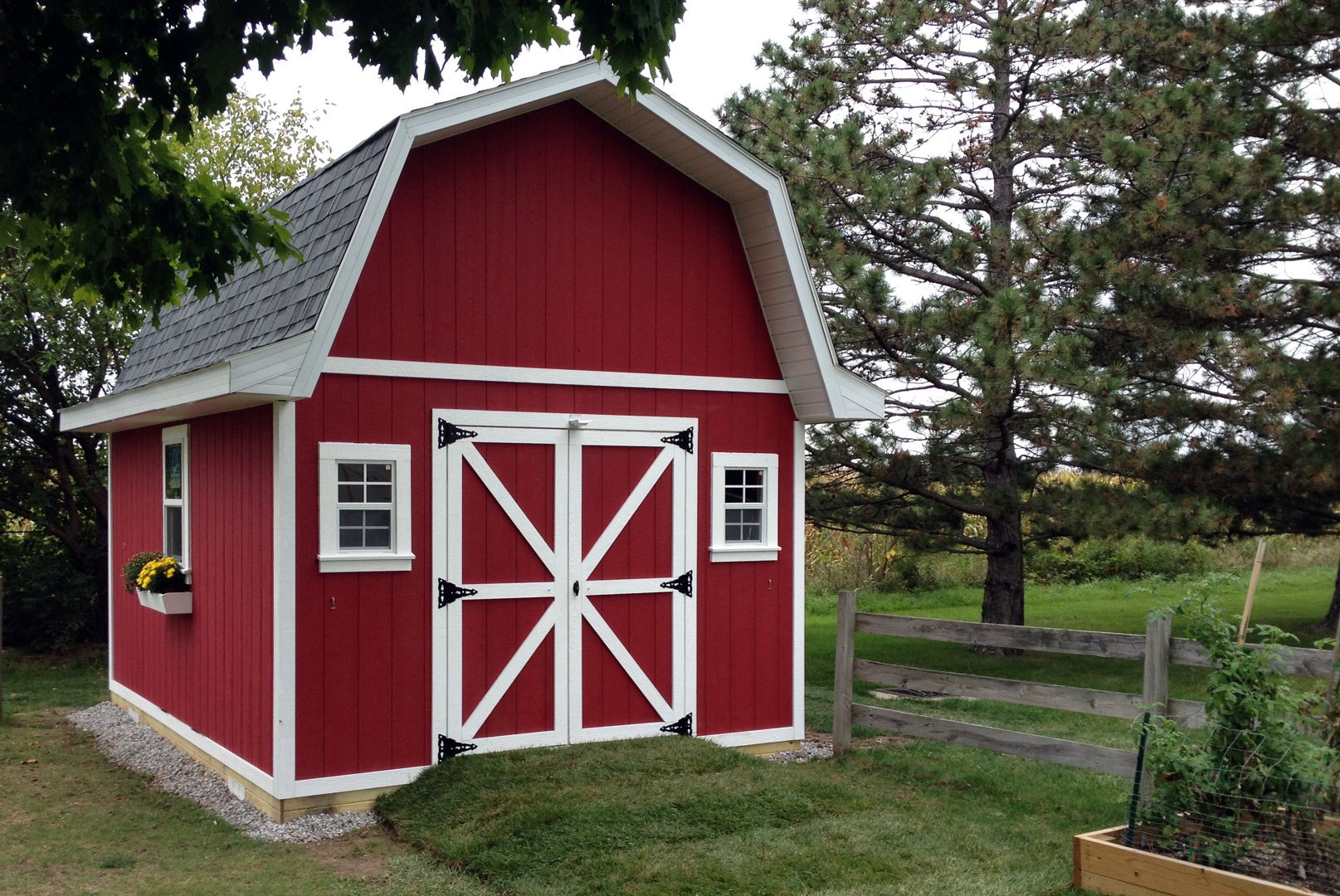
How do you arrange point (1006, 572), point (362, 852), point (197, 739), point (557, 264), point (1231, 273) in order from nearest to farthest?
1. point (362, 852)
2. point (557, 264)
3. point (197, 739)
4. point (1231, 273)
5. point (1006, 572)

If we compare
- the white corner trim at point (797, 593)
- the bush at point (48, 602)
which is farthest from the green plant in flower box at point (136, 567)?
the bush at point (48, 602)

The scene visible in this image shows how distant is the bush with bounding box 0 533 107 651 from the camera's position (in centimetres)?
1541

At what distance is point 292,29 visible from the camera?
16.2 feet

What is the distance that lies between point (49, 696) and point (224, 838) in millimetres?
6751

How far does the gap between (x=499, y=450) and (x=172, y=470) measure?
3449mm

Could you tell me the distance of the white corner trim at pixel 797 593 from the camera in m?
9.44

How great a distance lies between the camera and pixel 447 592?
26.4 feet

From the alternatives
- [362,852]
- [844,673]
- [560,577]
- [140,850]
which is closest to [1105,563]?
[844,673]

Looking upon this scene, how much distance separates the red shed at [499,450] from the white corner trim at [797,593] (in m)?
0.03

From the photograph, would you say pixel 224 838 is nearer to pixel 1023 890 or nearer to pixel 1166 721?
pixel 1023 890

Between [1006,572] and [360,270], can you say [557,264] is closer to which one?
[360,270]

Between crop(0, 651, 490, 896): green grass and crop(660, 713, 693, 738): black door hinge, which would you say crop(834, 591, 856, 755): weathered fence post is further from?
crop(0, 651, 490, 896): green grass

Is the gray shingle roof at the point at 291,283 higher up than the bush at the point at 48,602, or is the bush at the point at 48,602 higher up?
the gray shingle roof at the point at 291,283

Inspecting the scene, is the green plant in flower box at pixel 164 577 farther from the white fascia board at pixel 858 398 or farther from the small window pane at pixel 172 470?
the white fascia board at pixel 858 398
